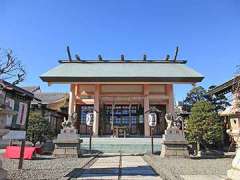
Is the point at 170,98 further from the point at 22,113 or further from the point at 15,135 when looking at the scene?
the point at 15,135

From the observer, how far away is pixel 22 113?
289 inches

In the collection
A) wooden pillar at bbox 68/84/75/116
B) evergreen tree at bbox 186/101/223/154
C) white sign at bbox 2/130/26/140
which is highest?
wooden pillar at bbox 68/84/75/116

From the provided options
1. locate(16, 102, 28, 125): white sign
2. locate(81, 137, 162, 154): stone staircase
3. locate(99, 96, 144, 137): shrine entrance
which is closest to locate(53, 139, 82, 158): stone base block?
locate(81, 137, 162, 154): stone staircase

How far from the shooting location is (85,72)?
18656 millimetres

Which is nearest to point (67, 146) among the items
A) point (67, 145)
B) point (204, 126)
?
point (67, 145)

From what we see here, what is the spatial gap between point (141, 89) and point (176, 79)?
125 inches

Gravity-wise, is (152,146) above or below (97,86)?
below

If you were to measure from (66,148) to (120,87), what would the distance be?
29.5 feet

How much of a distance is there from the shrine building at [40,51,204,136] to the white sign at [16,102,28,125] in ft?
32.6

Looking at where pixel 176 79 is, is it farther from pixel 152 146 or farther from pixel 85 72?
pixel 85 72

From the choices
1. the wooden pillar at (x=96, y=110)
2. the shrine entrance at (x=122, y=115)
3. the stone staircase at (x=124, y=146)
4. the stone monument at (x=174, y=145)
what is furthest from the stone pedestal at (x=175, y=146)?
the shrine entrance at (x=122, y=115)

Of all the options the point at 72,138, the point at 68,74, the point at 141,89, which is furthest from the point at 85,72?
the point at 72,138

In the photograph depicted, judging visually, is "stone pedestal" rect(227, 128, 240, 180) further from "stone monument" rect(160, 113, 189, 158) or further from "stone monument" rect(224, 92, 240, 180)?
"stone monument" rect(160, 113, 189, 158)

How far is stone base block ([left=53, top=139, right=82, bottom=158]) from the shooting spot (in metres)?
11.5
